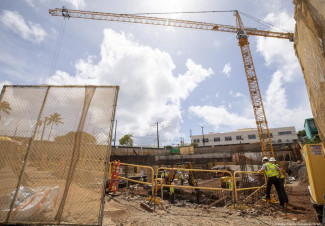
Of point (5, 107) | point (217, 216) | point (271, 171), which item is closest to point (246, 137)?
point (271, 171)

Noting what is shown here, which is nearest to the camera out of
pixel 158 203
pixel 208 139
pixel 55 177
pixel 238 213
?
pixel 55 177

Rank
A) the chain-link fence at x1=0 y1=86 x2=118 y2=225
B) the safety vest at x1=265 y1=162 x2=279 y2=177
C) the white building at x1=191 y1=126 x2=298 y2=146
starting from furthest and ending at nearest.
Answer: the white building at x1=191 y1=126 x2=298 y2=146, the safety vest at x1=265 y1=162 x2=279 y2=177, the chain-link fence at x1=0 y1=86 x2=118 y2=225

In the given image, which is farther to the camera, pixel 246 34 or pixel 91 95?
pixel 246 34

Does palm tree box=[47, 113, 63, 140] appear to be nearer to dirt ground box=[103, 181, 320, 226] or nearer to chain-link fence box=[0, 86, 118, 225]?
chain-link fence box=[0, 86, 118, 225]

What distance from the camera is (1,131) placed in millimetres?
3484

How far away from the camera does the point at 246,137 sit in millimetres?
53406

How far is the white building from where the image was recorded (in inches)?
1935

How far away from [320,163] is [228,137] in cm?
5645

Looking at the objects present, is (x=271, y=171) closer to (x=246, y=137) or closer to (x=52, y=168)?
(x=52, y=168)

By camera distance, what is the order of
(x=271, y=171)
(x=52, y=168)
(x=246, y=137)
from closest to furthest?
(x=52, y=168), (x=271, y=171), (x=246, y=137)

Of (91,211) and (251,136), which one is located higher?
(251,136)

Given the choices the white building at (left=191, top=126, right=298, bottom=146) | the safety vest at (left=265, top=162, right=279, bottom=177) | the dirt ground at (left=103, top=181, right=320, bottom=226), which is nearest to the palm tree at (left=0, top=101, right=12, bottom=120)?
the dirt ground at (left=103, top=181, right=320, bottom=226)

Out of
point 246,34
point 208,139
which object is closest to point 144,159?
point 246,34

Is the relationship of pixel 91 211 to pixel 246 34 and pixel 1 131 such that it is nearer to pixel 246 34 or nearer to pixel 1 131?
pixel 1 131
